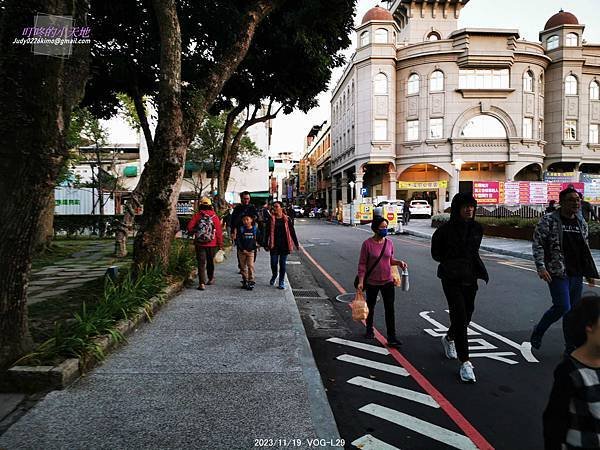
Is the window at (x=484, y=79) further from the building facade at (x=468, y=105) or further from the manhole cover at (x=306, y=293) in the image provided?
the manhole cover at (x=306, y=293)

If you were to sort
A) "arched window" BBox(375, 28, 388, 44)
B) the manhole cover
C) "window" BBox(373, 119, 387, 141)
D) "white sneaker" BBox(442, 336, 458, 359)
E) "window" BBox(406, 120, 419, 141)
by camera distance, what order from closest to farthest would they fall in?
1. "white sneaker" BBox(442, 336, 458, 359)
2. the manhole cover
3. "window" BBox(406, 120, 419, 141)
4. "arched window" BBox(375, 28, 388, 44)
5. "window" BBox(373, 119, 387, 141)

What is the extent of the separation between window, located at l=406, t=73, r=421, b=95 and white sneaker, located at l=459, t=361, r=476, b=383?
135 feet

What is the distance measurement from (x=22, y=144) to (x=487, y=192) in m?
23.6

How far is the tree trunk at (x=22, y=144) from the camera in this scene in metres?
3.76

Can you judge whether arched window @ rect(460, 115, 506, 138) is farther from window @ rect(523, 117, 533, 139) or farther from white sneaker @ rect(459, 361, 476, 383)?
white sneaker @ rect(459, 361, 476, 383)

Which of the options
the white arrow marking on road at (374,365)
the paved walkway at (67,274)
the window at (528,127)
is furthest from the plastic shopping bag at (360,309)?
the window at (528,127)

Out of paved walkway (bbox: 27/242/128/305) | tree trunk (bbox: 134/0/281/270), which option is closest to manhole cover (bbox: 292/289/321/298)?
tree trunk (bbox: 134/0/281/270)

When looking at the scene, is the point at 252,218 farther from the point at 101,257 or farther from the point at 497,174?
the point at 497,174

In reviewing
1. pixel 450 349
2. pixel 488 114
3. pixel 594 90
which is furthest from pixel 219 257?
pixel 594 90

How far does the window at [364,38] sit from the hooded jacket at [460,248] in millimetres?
42109

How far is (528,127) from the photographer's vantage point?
4191 cm

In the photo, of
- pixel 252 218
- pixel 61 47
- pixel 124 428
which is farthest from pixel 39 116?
pixel 252 218

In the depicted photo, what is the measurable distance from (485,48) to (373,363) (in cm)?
4280

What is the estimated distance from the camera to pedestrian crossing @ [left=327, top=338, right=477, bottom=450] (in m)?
3.19
